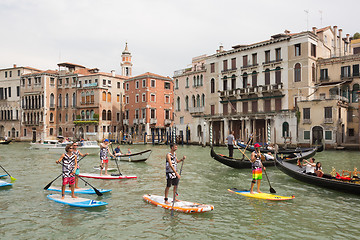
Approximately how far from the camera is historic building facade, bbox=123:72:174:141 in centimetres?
4578

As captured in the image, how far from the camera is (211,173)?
47.3 feet

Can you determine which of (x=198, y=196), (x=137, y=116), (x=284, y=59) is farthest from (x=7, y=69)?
(x=198, y=196)

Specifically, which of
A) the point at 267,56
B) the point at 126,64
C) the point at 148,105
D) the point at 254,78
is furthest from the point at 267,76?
the point at 126,64

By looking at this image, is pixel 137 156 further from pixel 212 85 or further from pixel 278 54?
pixel 212 85

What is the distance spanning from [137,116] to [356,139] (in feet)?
93.3

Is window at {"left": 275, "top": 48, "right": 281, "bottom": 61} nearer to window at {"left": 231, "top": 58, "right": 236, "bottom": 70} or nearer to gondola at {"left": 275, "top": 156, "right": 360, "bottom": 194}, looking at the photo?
window at {"left": 231, "top": 58, "right": 236, "bottom": 70}

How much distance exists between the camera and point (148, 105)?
45.6 meters

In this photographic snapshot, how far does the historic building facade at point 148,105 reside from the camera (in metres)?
45.8

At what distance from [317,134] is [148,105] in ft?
77.7

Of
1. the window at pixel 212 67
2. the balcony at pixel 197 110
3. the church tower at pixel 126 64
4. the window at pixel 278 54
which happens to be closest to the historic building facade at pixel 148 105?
the balcony at pixel 197 110

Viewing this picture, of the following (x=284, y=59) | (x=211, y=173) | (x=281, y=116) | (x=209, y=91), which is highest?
(x=284, y=59)

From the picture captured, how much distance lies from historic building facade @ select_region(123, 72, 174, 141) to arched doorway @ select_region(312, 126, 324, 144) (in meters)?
20.5

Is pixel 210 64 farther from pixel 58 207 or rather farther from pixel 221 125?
pixel 58 207

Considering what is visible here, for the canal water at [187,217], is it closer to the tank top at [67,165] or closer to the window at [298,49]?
the tank top at [67,165]
